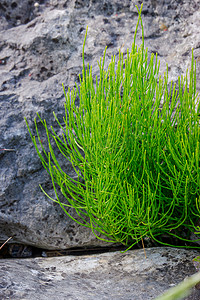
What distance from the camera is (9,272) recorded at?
1180mm

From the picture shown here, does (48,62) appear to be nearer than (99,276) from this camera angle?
No

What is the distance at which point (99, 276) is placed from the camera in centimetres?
127

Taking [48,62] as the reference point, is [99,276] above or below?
below

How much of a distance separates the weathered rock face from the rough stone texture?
0.73 ft

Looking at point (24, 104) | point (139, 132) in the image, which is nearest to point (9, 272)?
point (139, 132)

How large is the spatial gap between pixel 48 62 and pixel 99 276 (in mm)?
1180

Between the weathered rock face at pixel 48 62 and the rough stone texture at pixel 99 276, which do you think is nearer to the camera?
the rough stone texture at pixel 99 276

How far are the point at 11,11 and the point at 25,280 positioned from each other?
5.25ft

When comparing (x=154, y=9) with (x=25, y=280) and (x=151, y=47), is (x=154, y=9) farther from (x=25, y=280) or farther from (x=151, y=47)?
(x=25, y=280)

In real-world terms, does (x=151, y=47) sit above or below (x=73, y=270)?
above

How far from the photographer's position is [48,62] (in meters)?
1.77

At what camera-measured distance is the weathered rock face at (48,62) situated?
1586 millimetres

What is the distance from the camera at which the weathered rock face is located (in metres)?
1.59

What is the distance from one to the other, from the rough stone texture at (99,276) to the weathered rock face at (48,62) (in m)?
Result: 0.22
